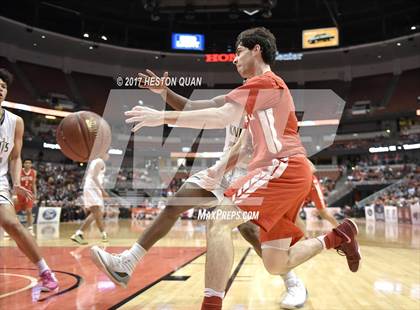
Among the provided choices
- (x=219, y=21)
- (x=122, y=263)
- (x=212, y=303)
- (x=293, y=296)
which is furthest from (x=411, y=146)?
(x=212, y=303)

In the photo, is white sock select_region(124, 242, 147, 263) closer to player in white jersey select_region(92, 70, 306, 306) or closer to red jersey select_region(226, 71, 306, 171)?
player in white jersey select_region(92, 70, 306, 306)

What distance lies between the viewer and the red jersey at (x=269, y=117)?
2.21 m

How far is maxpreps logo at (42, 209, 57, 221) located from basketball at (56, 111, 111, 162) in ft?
41.4

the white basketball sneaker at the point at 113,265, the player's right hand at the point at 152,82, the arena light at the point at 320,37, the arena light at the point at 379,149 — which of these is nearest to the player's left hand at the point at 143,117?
the player's right hand at the point at 152,82

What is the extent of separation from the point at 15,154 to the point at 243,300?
2.55 metres

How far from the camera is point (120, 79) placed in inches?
146

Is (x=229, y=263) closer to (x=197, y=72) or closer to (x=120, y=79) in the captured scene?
(x=120, y=79)

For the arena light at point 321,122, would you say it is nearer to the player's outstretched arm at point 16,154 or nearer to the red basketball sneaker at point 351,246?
the player's outstretched arm at point 16,154

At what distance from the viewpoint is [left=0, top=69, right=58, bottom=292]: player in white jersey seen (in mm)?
3508

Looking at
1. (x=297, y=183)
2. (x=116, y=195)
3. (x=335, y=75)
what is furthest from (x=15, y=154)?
(x=335, y=75)

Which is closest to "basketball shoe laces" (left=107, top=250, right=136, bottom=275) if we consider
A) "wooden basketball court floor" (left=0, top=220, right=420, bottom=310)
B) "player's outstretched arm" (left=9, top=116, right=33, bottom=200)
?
"wooden basketball court floor" (left=0, top=220, right=420, bottom=310)

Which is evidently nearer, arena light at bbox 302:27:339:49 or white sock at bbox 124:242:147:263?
white sock at bbox 124:242:147:263

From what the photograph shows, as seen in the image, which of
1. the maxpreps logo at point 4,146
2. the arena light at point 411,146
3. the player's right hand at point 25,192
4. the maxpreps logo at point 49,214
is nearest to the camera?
the player's right hand at point 25,192

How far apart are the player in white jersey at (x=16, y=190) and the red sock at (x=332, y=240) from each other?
2.34 meters
